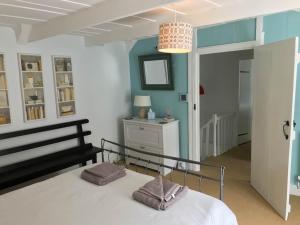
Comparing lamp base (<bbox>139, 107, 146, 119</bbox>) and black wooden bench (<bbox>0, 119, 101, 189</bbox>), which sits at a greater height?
lamp base (<bbox>139, 107, 146, 119</bbox>)

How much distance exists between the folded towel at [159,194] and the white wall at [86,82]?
7.05 ft

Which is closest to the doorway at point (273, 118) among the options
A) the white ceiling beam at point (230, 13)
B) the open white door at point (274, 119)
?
the open white door at point (274, 119)

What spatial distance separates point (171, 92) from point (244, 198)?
194cm

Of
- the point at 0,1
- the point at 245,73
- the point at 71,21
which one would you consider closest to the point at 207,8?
the point at 71,21

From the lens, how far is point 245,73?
554 cm

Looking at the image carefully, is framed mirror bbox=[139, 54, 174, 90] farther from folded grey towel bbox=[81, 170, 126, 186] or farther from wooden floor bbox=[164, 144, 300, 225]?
folded grey towel bbox=[81, 170, 126, 186]

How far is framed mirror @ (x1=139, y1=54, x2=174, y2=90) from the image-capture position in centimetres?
408

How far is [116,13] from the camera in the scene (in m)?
2.13

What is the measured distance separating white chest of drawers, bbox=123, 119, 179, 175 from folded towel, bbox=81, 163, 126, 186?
4.66ft

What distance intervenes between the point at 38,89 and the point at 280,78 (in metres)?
3.08

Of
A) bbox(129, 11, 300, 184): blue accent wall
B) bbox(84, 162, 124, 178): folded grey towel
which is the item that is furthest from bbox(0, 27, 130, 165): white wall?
bbox(84, 162, 124, 178): folded grey towel

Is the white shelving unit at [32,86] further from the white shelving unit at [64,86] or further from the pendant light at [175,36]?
the pendant light at [175,36]

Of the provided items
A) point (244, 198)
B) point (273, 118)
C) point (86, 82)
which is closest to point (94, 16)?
point (86, 82)

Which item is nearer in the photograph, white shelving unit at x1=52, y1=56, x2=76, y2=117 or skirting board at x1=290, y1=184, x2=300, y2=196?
skirting board at x1=290, y1=184, x2=300, y2=196
